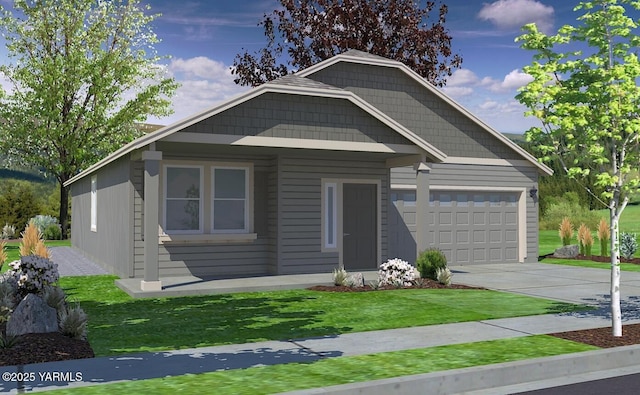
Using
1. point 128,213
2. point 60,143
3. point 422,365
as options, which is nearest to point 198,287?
point 128,213

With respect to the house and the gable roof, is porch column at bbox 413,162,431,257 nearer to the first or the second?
the house

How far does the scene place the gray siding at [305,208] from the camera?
1714 centimetres

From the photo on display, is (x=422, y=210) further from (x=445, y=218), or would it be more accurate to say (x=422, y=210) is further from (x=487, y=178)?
(x=487, y=178)

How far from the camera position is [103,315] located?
11.3 metres

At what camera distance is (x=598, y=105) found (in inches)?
374

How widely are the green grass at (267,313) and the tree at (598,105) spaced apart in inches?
116

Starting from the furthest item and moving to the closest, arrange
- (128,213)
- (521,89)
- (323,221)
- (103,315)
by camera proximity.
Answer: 1. (323,221)
2. (128,213)
3. (103,315)
4. (521,89)

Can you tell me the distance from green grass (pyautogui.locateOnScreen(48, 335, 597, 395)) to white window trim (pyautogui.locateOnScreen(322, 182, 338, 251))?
9.18 metres

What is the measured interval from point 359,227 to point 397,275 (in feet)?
11.5

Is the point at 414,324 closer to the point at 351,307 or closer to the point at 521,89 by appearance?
the point at 351,307

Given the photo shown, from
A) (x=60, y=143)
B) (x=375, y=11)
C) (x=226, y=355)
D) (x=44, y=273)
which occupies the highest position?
(x=375, y=11)

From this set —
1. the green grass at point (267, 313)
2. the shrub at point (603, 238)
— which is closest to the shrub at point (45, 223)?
the green grass at point (267, 313)

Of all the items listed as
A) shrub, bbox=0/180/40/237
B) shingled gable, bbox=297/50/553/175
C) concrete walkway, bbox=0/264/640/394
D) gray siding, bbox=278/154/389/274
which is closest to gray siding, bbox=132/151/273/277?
gray siding, bbox=278/154/389/274

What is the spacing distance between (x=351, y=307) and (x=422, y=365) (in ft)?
15.4
